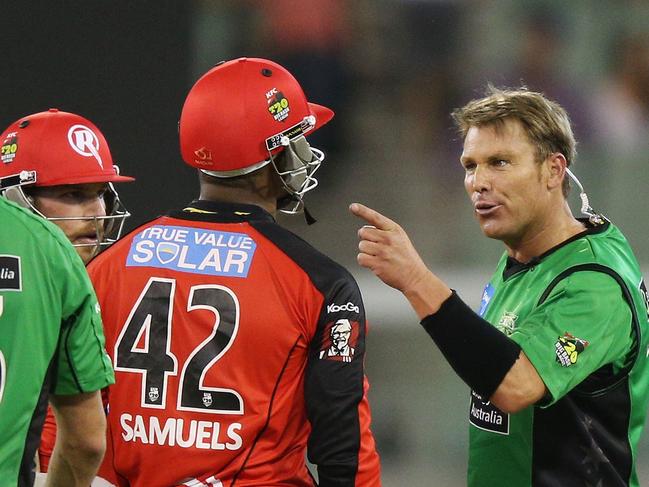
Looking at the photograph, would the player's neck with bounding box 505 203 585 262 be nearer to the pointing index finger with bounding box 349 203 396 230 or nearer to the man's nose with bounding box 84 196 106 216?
the pointing index finger with bounding box 349 203 396 230

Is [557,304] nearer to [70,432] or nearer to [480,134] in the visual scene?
[480,134]

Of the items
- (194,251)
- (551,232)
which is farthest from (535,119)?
(194,251)

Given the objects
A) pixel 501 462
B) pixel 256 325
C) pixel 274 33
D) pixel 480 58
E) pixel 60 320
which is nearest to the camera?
pixel 60 320

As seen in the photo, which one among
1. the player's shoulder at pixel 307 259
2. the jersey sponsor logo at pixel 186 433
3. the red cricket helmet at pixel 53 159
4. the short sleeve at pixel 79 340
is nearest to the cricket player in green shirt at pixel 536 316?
the player's shoulder at pixel 307 259

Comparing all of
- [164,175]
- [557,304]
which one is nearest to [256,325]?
[557,304]

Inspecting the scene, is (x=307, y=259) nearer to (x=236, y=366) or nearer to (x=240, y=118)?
(x=236, y=366)

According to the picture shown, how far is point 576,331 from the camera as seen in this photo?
2631mm

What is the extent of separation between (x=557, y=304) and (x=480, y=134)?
59 centimetres

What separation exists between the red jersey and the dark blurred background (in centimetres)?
362

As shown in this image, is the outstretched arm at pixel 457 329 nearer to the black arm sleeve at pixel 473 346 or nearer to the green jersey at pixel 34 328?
the black arm sleeve at pixel 473 346

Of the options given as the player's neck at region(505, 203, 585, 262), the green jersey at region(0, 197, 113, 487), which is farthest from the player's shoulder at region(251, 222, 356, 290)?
the player's neck at region(505, 203, 585, 262)

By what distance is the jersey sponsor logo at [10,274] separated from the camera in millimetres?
1924

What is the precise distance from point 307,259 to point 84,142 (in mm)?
1177

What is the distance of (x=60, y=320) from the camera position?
2.01 meters
